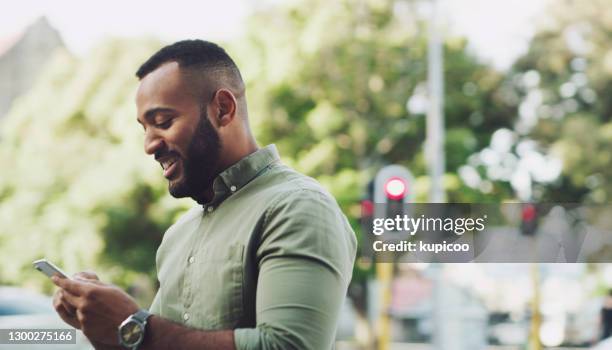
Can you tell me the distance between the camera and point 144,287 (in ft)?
43.5

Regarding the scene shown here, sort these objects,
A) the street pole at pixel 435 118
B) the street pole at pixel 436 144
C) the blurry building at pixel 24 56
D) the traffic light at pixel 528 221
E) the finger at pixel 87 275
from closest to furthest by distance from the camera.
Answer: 1. the finger at pixel 87 275
2. the traffic light at pixel 528 221
3. the street pole at pixel 436 144
4. the street pole at pixel 435 118
5. the blurry building at pixel 24 56

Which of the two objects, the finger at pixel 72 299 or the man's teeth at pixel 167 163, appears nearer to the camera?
the finger at pixel 72 299

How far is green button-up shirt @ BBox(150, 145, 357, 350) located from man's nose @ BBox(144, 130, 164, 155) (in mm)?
92

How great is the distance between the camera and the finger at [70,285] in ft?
4.18

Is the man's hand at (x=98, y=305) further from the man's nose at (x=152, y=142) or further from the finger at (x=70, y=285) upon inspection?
the man's nose at (x=152, y=142)

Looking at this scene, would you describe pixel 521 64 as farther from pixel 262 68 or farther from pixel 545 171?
pixel 262 68

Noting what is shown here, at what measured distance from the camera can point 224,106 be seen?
4.68ft

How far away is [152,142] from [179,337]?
0.28 m

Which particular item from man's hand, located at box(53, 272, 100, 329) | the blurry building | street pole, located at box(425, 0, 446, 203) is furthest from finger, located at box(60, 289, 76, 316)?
the blurry building

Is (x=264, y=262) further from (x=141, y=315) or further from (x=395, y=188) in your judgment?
(x=395, y=188)

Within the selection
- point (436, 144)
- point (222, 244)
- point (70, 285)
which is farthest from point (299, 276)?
point (436, 144)

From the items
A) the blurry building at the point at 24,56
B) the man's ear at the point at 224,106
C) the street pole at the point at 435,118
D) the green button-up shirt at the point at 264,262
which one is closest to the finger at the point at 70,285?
the green button-up shirt at the point at 264,262

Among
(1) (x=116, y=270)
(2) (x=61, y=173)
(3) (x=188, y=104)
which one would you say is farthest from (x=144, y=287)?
(3) (x=188, y=104)

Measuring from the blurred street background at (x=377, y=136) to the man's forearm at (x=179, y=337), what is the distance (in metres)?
11.7
